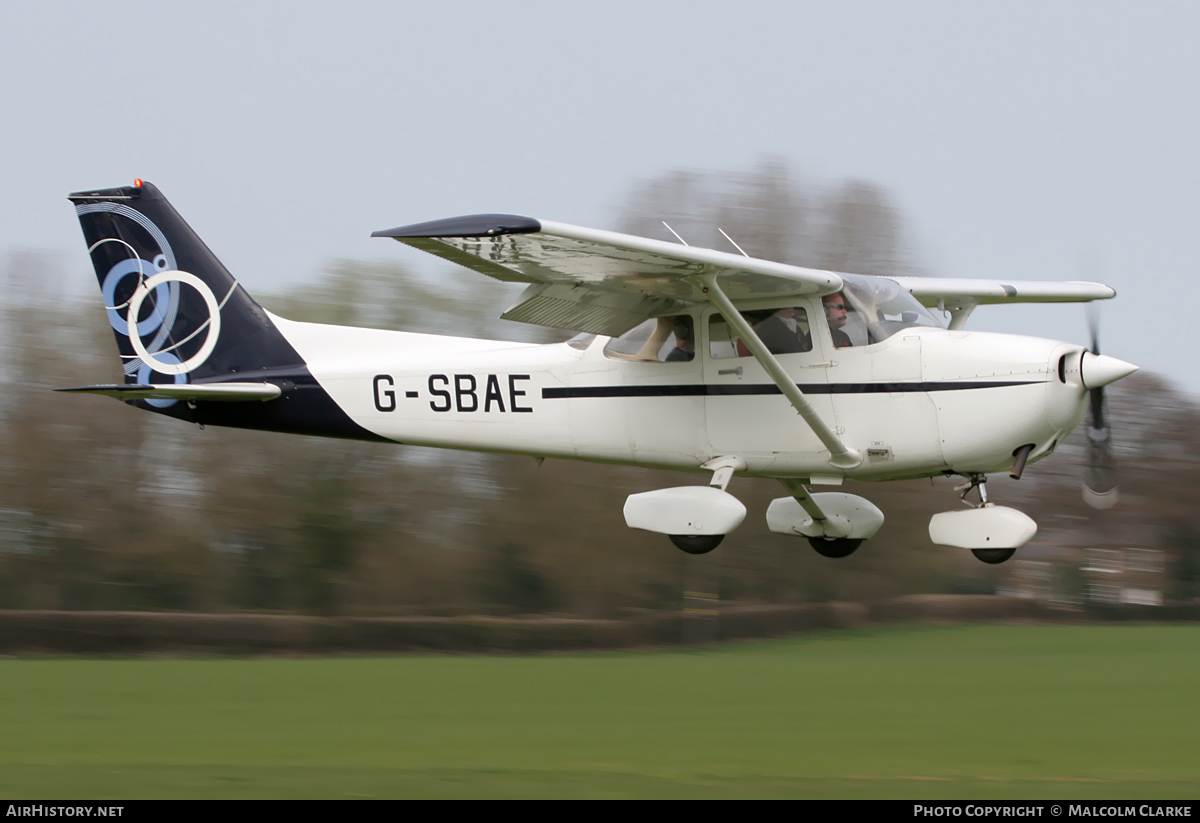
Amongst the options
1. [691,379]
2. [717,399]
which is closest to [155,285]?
[691,379]

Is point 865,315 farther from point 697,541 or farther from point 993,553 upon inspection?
point 697,541

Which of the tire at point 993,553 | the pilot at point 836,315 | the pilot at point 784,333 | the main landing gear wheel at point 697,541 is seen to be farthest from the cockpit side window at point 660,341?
the tire at point 993,553

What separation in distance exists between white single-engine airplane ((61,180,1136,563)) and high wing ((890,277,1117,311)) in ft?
0.07

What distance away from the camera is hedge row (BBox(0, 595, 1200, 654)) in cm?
2219

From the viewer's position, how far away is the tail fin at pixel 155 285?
476 inches

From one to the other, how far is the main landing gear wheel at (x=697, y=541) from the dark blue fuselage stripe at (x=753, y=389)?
1.15m

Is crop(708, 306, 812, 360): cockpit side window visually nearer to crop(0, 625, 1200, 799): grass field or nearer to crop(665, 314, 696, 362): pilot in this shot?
crop(665, 314, 696, 362): pilot

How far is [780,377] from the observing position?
30.5 ft

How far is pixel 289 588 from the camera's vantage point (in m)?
26.8

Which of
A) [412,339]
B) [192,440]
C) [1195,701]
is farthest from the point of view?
[192,440]

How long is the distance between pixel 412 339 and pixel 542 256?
3052 mm

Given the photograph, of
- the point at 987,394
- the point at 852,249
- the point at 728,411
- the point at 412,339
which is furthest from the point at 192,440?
the point at 987,394

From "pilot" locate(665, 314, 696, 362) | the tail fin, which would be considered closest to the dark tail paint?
the tail fin

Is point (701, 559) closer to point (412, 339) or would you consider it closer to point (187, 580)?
point (187, 580)
